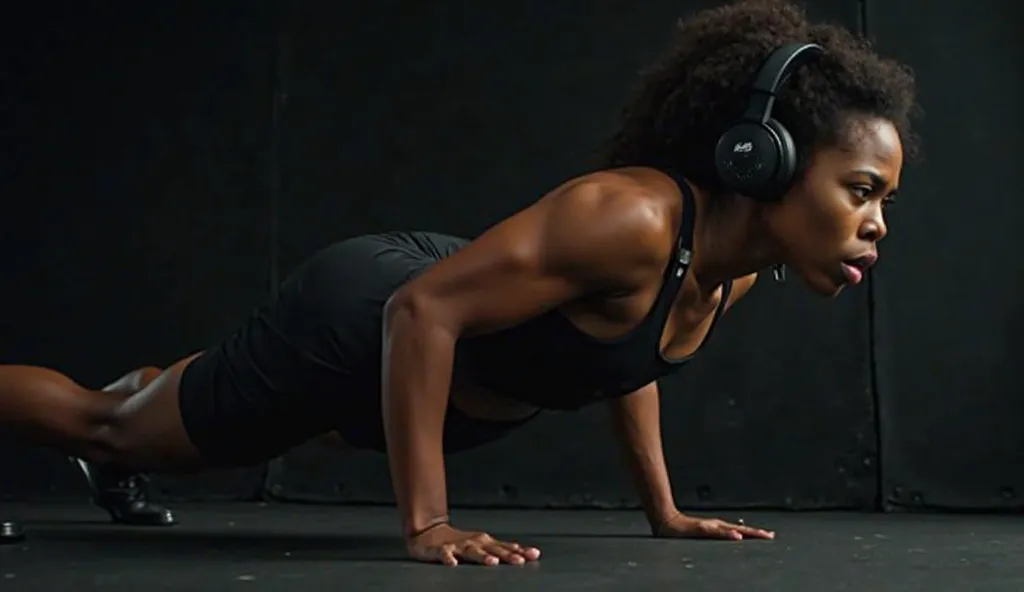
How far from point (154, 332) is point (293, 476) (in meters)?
0.44

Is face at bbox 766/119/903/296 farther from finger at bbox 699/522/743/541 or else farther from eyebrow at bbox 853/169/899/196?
finger at bbox 699/522/743/541

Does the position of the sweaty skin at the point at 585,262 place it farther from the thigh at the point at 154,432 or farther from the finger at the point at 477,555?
the thigh at the point at 154,432

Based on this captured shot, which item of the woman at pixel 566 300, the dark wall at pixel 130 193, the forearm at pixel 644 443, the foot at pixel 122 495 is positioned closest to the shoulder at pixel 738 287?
the woman at pixel 566 300

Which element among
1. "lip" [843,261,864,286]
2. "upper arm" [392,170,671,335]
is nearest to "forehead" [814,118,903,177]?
"lip" [843,261,864,286]

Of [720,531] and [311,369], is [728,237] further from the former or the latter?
[311,369]

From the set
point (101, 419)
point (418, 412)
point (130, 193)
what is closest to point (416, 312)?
point (418, 412)

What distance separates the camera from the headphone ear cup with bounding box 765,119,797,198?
1576mm

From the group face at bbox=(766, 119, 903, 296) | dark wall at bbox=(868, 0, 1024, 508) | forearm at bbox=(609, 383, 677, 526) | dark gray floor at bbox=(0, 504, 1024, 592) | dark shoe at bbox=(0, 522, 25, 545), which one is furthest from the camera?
dark wall at bbox=(868, 0, 1024, 508)

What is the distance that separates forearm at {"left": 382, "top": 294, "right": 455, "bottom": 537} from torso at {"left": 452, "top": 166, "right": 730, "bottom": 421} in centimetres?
16

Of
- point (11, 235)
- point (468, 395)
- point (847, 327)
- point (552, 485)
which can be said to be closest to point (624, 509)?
point (552, 485)

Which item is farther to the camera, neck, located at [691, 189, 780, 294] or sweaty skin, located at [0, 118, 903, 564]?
neck, located at [691, 189, 780, 294]

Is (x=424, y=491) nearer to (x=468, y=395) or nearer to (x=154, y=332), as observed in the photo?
(x=468, y=395)

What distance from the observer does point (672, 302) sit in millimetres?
1636

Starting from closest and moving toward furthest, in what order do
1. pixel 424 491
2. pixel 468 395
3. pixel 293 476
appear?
pixel 424 491, pixel 468 395, pixel 293 476
